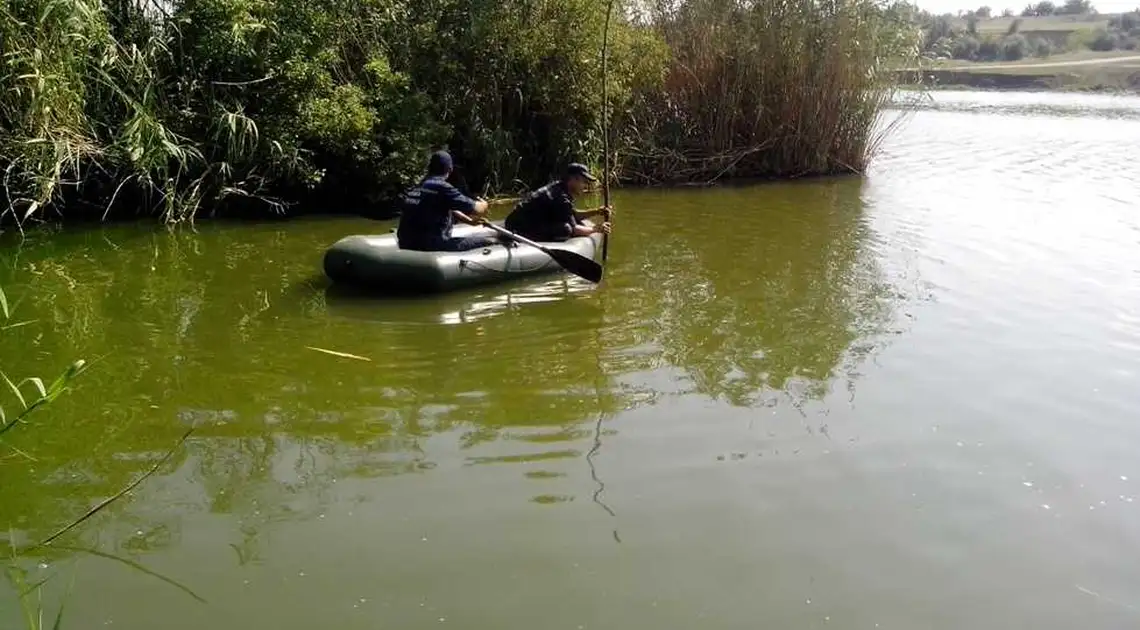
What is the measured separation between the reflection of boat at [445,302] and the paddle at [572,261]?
0.12m

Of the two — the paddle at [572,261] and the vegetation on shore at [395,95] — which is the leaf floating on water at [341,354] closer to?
the paddle at [572,261]

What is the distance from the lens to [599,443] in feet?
16.0

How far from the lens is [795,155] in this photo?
14.8m

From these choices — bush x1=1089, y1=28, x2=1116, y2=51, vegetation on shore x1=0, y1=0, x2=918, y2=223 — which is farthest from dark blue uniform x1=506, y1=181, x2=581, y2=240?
bush x1=1089, y1=28, x2=1116, y2=51

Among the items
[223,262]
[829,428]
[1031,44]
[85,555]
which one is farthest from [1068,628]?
[1031,44]

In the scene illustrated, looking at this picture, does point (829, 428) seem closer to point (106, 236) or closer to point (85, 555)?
point (85, 555)

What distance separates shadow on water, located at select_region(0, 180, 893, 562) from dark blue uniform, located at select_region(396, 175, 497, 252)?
1.53ft

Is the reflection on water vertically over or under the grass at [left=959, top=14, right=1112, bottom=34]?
under

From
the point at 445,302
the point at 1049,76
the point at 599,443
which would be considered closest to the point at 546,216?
the point at 445,302

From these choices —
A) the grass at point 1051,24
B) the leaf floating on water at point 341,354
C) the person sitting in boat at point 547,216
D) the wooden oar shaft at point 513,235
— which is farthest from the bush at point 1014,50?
the leaf floating on water at point 341,354

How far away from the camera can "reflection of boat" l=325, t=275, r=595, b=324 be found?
7059 mm

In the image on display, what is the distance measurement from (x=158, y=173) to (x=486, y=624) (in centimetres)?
824

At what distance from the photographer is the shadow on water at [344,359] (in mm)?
4438

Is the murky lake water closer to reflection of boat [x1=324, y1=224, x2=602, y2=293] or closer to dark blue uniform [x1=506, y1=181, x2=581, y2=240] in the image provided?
reflection of boat [x1=324, y1=224, x2=602, y2=293]
